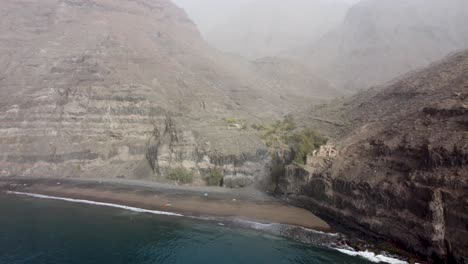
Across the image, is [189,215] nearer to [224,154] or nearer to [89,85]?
[224,154]

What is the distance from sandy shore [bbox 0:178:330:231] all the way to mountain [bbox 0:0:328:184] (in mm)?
6545

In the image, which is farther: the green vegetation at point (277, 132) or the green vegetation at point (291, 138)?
the green vegetation at point (277, 132)

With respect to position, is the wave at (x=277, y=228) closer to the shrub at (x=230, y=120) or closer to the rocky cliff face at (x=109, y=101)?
the rocky cliff face at (x=109, y=101)

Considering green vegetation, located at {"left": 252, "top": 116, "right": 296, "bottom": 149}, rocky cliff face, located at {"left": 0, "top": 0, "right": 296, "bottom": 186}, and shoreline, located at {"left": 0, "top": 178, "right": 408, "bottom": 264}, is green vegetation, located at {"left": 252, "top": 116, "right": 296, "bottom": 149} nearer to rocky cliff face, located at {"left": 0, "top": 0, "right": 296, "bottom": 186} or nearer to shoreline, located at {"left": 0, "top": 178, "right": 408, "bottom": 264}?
rocky cliff face, located at {"left": 0, "top": 0, "right": 296, "bottom": 186}

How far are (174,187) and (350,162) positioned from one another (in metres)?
37.0

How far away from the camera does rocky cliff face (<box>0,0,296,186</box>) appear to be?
289 feet

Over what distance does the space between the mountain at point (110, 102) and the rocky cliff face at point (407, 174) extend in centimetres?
2342

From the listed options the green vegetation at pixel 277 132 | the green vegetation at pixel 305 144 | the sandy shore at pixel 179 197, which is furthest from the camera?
the green vegetation at pixel 277 132

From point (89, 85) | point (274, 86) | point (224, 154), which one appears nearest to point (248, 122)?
point (224, 154)

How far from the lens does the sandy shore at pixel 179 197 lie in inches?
2324

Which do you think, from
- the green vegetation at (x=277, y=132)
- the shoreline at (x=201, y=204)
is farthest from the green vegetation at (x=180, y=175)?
the green vegetation at (x=277, y=132)

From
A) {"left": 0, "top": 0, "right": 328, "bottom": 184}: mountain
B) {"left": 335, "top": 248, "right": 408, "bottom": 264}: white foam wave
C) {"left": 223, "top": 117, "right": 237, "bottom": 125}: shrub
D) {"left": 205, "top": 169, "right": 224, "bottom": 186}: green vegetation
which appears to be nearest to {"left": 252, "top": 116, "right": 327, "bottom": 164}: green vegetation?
{"left": 0, "top": 0, "right": 328, "bottom": 184}: mountain

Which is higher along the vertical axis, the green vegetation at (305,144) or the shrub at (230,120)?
the shrub at (230,120)

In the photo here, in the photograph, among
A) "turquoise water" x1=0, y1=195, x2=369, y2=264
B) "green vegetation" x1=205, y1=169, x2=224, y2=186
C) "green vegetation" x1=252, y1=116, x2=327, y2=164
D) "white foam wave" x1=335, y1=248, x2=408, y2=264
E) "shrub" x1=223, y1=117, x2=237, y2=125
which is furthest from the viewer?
"shrub" x1=223, y1=117, x2=237, y2=125
